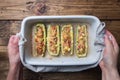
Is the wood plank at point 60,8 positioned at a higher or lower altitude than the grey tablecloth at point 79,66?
higher

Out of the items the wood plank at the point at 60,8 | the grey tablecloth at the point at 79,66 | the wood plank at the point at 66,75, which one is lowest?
the wood plank at the point at 66,75

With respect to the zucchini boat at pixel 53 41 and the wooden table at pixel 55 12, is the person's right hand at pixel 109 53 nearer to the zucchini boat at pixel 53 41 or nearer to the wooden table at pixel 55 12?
the wooden table at pixel 55 12

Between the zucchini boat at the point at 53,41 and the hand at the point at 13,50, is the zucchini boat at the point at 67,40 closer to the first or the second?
the zucchini boat at the point at 53,41

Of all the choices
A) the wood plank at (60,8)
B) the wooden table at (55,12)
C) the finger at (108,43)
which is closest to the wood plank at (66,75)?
the wooden table at (55,12)

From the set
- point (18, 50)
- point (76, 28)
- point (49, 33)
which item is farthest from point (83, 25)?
point (18, 50)

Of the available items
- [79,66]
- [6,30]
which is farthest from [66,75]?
[6,30]

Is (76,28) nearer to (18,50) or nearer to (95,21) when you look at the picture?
(95,21)

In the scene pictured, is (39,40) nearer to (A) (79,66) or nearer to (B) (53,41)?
(B) (53,41)
